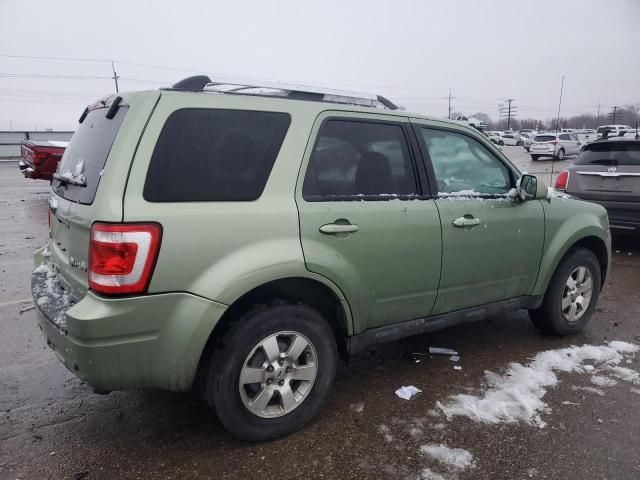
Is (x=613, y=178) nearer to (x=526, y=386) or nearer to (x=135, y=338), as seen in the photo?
(x=526, y=386)

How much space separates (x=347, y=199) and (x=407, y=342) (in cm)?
180

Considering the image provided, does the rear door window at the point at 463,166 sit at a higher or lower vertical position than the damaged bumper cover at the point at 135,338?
higher

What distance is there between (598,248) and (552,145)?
2578 centimetres

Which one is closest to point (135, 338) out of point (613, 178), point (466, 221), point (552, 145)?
point (466, 221)

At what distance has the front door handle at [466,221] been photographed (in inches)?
129

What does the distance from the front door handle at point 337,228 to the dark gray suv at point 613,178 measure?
19.8 ft

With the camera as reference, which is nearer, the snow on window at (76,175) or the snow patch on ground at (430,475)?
the snow patch on ground at (430,475)

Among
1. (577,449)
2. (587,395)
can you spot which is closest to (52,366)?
(577,449)

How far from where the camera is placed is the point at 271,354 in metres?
2.64

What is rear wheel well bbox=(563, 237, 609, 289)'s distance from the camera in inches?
169

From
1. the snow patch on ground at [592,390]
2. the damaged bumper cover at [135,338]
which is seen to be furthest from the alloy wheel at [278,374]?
the snow patch on ground at [592,390]

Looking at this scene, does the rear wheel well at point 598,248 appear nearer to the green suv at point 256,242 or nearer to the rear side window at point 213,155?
the green suv at point 256,242

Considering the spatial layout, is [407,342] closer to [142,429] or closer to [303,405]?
[303,405]

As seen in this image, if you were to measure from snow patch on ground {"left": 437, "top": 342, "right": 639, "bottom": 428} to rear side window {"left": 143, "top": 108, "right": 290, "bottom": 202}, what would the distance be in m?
1.90
